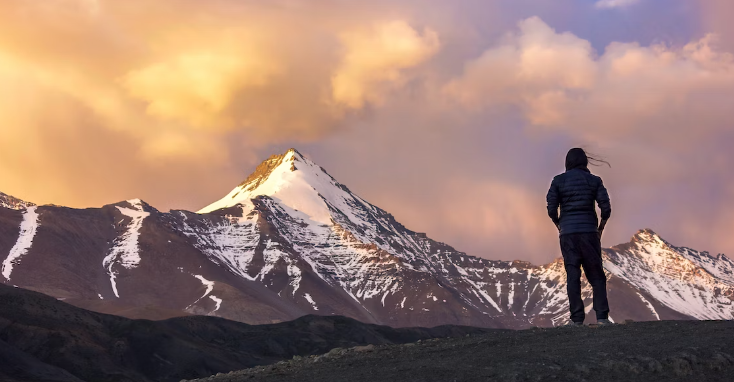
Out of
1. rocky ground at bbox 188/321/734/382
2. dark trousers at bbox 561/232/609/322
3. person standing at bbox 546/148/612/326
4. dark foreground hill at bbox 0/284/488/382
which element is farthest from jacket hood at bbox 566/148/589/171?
dark foreground hill at bbox 0/284/488/382

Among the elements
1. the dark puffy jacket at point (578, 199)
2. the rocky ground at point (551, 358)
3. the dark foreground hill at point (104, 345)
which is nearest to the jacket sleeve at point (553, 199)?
the dark puffy jacket at point (578, 199)

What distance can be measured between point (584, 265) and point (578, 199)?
192 cm

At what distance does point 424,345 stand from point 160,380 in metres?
138

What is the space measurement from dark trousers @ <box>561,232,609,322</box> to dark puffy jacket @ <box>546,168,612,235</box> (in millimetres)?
256

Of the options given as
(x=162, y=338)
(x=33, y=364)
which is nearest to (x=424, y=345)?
(x=33, y=364)

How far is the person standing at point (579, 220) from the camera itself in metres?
25.3

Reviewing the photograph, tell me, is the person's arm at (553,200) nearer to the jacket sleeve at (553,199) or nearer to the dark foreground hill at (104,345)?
the jacket sleeve at (553,199)

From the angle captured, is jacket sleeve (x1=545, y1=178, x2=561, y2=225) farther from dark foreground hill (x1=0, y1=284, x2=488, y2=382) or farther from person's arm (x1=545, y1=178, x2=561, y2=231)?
dark foreground hill (x1=0, y1=284, x2=488, y2=382)

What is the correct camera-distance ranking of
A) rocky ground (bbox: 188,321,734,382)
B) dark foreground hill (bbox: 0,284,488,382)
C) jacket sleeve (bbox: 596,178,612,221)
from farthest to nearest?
dark foreground hill (bbox: 0,284,488,382), jacket sleeve (bbox: 596,178,612,221), rocky ground (bbox: 188,321,734,382)

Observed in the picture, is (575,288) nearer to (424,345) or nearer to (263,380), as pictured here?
(424,345)

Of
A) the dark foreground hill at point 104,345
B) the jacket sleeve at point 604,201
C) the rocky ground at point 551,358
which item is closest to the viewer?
the rocky ground at point 551,358

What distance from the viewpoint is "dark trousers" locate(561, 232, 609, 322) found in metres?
25.4

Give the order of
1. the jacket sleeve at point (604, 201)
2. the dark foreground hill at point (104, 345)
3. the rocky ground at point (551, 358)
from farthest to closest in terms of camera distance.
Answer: the dark foreground hill at point (104, 345)
the jacket sleeve at point (604, 201)
the rocky ground at point (551, 358)

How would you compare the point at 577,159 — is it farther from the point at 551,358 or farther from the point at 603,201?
the point at 551,358
